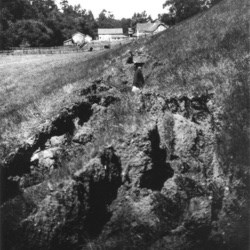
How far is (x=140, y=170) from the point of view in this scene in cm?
838

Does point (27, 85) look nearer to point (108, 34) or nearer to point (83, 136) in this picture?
point (83, 136)

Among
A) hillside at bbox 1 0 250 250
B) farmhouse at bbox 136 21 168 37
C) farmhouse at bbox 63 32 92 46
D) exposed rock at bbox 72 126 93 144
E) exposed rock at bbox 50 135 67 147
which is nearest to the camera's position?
hillside at bbox 1 0 250 250

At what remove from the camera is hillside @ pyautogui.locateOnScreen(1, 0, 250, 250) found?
7.60 m

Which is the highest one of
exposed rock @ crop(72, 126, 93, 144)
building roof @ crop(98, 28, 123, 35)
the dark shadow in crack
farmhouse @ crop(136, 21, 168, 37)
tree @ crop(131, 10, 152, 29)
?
tree @ crop(131, 10, 152, 29)

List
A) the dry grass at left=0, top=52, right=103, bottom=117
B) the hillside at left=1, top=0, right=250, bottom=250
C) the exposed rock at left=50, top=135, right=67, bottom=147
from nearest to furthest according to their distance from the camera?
the hillside at left=1, top=0, right=250, bottom=250
the exposed rock at left=50, top=135, right=67, bottom=147
the dry grass at left=0, top=52, right=103, bottom=117

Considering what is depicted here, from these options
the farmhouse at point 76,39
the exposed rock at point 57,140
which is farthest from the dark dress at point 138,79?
the farmhouse at point 76,39

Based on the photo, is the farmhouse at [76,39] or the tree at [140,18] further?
the tree at [140,18]

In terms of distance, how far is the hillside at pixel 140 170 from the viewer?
760 cm

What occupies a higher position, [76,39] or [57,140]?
[76,39]

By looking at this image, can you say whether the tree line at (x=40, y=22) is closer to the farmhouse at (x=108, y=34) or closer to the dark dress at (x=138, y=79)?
the farmhouse at (x=108, y=34)

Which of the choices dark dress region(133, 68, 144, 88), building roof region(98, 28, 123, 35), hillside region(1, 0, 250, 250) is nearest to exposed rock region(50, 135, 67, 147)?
hillside region(1, 0, 250, 250)

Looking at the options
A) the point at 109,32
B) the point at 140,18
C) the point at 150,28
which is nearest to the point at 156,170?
the point at 150,28

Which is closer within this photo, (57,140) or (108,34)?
(57,140)

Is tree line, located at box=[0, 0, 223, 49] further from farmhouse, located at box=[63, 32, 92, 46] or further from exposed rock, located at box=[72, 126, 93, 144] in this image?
exposed rock, located at box=[72, 126, 93, 144]
